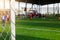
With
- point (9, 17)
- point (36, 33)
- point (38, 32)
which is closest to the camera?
point (9, 17)

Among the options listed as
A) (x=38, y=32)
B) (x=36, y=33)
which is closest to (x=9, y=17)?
(x=36, y=33)

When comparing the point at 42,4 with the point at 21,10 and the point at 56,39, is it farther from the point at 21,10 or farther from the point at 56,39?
the point at 56,39

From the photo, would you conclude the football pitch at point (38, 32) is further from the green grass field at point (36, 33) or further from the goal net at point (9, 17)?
the goal net at point (9, 17)

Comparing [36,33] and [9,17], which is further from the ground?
[9,17]

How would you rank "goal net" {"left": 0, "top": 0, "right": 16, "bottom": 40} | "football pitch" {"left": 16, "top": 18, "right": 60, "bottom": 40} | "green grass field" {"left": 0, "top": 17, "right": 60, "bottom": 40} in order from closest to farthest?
"goal net" {"left": 0, "top": 0, "right": 16, "bottom": 40} → "green grass field" {"left": 0, "top": 17, "right": 60, "bottom": 40} → "football pitch" {"left": 16, "top": 18, "right": 60, "bottom": 40}

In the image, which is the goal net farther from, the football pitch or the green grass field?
the football pitch

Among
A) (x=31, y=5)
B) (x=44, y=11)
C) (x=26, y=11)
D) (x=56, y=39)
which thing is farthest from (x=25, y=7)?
(x=56, y=39)

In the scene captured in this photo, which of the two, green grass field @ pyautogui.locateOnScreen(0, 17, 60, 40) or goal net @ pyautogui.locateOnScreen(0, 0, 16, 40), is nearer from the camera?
goal net @ pyautogui.locateOnScreen(0, 0, 16, 40)

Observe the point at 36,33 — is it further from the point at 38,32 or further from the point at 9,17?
the point at 9,17

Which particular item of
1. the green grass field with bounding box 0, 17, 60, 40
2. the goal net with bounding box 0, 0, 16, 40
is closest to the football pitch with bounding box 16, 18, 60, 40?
the green grass field with bounding box 0, 17, 60, 40

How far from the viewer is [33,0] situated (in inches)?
1697

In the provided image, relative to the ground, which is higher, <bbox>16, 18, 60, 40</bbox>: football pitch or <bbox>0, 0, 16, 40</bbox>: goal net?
<bbox>0, 0, 16, 40</bbox>: goal net

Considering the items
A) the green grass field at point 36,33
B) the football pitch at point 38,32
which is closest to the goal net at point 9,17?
the green grass field at point 36,33

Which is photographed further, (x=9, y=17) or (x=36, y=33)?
(x=36, y=33)
